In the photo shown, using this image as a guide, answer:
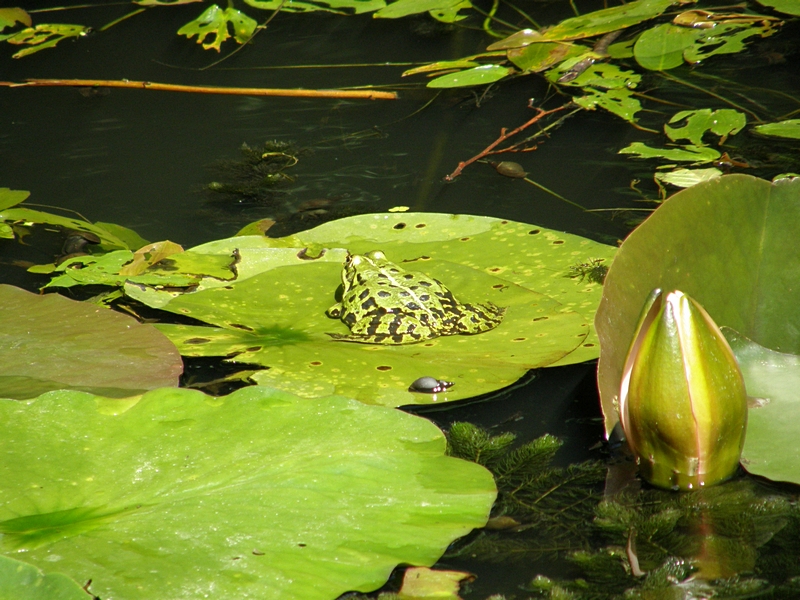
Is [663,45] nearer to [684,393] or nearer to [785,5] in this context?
[785,5]

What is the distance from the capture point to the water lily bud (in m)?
1.51

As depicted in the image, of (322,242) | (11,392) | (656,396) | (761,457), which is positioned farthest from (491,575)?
(322,242)

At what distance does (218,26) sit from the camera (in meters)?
5.49

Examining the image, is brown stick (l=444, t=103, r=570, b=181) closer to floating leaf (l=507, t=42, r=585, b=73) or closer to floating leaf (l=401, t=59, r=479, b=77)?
floating leaf (l=507, t=42, r=585, b=73)

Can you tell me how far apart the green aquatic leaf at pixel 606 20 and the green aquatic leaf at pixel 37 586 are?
14.1ft

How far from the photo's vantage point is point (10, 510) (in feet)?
4.65

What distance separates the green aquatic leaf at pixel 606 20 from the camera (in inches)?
178

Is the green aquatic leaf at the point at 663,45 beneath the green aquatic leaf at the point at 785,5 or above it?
beneath

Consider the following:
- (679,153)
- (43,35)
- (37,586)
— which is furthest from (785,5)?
(43,35)

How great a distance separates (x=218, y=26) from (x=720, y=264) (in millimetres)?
4715

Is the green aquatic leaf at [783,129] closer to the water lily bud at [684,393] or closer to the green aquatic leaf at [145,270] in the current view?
the water lily bud at [684,393]

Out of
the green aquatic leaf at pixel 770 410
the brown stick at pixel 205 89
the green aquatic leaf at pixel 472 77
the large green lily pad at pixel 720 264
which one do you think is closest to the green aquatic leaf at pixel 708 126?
the green aquatic leaf at pixel 472 77

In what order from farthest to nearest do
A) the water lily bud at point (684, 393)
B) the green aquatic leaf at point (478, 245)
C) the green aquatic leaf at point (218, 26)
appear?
1. the green aquatic leaf at point (218, 26)
2. the green aquatic leaf at point (478, 245)
3. the water lily bud at point (684, 393)

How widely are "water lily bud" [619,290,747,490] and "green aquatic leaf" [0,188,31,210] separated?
112 inches
